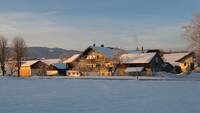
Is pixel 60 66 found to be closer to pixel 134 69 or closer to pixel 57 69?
pixel 57 69

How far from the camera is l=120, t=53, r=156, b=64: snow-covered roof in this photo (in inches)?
3233

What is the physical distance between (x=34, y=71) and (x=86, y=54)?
29456mm

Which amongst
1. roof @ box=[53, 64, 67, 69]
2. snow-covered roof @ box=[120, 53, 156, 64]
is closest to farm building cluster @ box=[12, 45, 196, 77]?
snow-covered roof @ box=[120, 53, 156, 64]

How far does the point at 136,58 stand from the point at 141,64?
11.2ft

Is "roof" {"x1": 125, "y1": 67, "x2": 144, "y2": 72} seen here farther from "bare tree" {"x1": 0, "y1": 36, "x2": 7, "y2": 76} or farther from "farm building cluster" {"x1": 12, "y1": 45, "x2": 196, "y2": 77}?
"bare tree" {"x1": 0, "y1": 36, "x2": 7, "y2": 76}

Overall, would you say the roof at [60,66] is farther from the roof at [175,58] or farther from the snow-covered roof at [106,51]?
the roof at [175,58]

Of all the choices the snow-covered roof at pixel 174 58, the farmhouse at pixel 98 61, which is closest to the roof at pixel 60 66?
the farmhouse at pixel 98 61

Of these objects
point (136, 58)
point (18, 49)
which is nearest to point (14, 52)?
point (18, 49)

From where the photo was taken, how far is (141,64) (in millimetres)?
82750

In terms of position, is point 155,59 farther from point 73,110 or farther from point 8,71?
point 73,110

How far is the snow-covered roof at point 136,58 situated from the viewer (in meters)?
82.1

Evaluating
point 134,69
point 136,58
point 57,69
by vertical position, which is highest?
point 136,58

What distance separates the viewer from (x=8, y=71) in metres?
121

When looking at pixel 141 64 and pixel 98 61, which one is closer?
pixel 141 64
